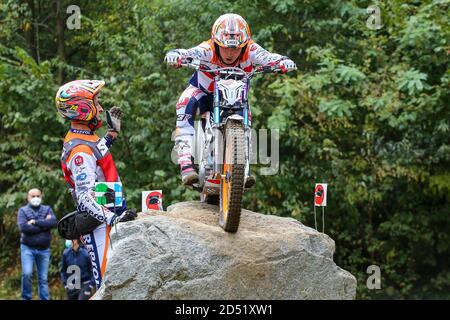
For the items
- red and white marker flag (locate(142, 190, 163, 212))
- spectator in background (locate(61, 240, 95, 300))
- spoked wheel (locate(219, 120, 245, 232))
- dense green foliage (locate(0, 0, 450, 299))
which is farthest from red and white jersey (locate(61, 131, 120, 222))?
dense green foliage (locate(0, 0, 450, 299))

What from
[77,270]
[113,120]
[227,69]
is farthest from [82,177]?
[77,270]

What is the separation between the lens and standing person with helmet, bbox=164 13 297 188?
7.45m

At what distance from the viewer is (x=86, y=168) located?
6.85 m

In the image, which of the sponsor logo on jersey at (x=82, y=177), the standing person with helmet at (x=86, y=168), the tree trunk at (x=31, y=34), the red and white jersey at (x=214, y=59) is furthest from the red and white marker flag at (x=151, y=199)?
the tree trunk at (x=31, y=34)

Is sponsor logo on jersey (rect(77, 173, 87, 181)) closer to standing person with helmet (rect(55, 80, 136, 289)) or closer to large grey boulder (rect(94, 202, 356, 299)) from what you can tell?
standing person with helmet (rect(55, 80, 136, 289))

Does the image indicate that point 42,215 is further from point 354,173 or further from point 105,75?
point 354,173

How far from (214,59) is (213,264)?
205 centimetres

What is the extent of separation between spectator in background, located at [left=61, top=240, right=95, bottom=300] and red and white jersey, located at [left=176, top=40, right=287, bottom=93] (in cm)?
479

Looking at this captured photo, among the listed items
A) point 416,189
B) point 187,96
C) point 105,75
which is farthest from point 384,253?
point 187,96

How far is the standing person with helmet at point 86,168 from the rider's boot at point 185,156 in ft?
2.34

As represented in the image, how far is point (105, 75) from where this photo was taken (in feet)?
47.3

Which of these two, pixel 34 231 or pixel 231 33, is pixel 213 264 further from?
pixel 34 231
